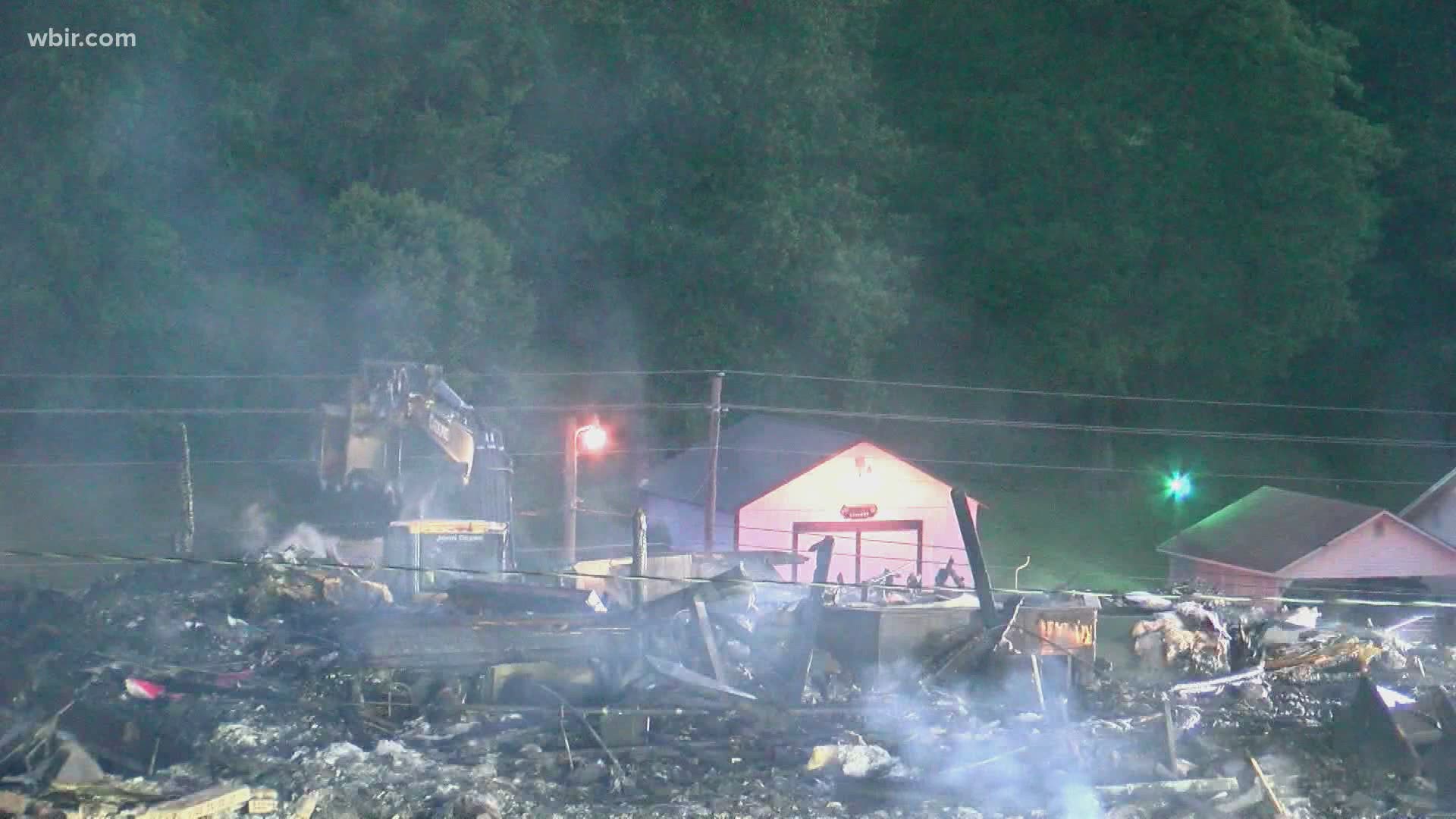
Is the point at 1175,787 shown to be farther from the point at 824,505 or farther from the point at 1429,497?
the point at 1429,497

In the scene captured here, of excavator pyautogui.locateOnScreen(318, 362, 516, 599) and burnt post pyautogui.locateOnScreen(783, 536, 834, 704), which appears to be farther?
excavator pyautogui.locateOnScreen(318, 362, 516, 599)

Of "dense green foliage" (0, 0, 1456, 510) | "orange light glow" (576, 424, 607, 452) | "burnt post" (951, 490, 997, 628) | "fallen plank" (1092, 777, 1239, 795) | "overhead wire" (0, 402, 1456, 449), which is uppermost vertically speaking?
"dense green foliage" (0, 0, 1456, 510)

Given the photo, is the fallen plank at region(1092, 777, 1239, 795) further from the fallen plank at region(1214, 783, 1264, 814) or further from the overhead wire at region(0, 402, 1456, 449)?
the overhead wire at region(0, 402, 1456, 449)

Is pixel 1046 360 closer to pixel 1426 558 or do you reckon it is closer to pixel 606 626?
pixel 1426 558

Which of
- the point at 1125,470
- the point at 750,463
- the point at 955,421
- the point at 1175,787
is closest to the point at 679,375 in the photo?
the point at 955,421

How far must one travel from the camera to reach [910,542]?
84.0ft

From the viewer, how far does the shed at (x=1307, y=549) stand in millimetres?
23141

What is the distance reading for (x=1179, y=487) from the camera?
31578 mm

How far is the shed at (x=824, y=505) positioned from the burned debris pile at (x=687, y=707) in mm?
7356

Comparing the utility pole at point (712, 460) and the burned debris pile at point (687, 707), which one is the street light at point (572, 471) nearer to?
the utility pole at point (712, 460)

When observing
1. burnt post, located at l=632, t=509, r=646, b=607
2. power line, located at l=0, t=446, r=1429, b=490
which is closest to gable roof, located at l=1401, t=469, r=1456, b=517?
power line, located at l=0, t=446, r=1429, b=490

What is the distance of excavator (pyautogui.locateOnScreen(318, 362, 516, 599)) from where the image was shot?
15.4 m

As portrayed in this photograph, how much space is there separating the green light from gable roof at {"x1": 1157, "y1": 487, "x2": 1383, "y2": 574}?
4610mm

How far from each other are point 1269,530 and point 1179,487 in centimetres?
710
